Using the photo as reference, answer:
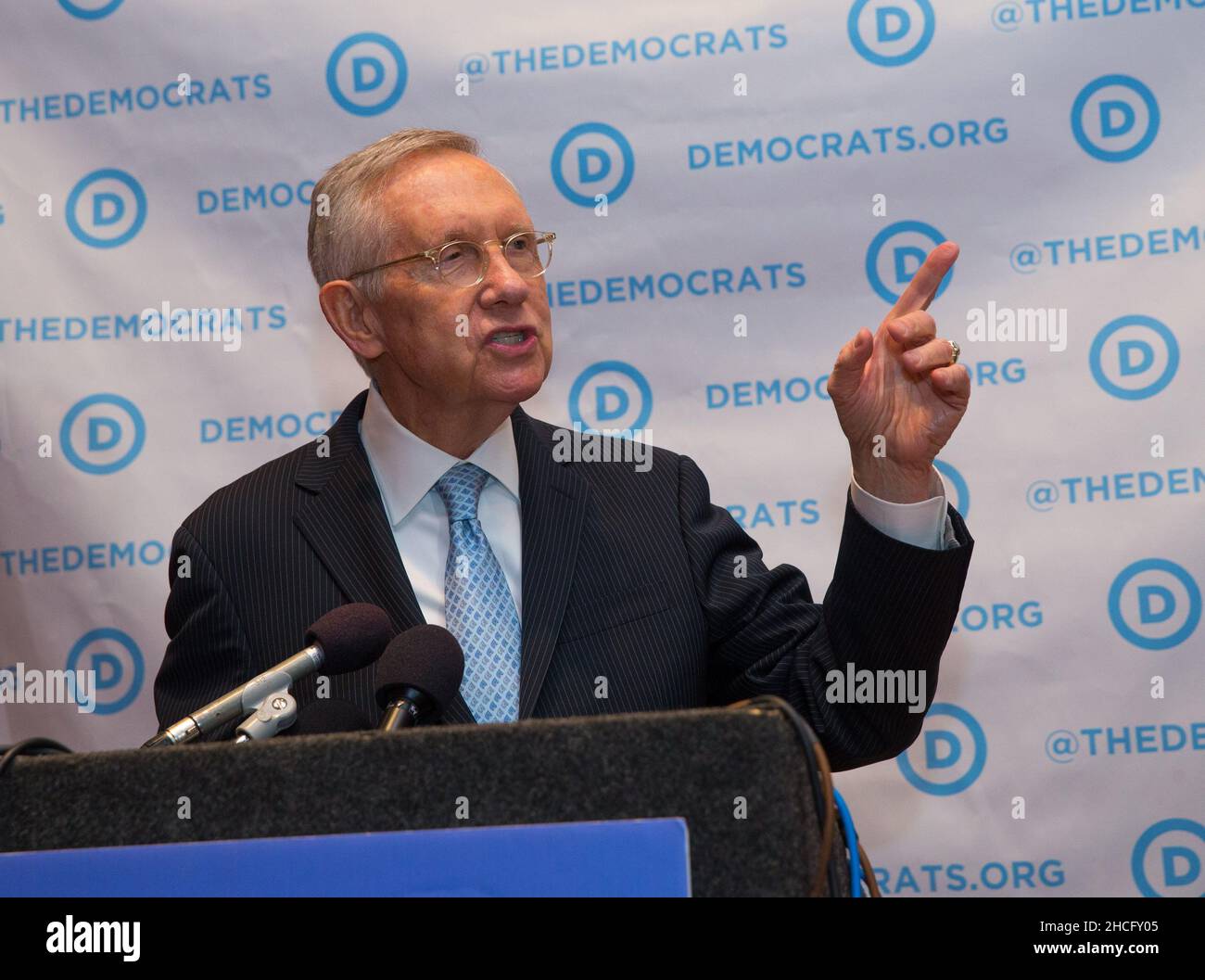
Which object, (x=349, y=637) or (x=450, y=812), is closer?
(x=450, y=812)

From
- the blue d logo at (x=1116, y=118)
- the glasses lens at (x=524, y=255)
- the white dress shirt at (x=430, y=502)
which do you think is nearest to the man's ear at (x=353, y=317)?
the white dress shirt at (x=430, y=502)

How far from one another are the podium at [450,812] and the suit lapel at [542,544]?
0.79 metres

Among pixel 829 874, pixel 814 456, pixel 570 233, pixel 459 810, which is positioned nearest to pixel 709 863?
pixel 829 874

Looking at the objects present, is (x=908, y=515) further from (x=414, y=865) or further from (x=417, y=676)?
(x=414, y=865)

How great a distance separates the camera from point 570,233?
3.16 m

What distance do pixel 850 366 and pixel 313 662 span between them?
91cm

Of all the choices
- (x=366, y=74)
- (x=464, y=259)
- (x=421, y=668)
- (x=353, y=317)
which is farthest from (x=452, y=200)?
(x=421, y=668)

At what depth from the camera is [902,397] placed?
6.38ft

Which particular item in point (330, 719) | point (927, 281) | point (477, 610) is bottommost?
point (330, 719)

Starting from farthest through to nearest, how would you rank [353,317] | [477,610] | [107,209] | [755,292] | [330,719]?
[107,209] → [755,292] → [353,317] → [477,610] → [330,719]

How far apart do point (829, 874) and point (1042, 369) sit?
209 cm

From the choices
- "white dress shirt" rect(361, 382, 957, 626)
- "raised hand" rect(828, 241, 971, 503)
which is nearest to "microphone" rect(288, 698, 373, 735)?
"white dress shirt" rect(361, 382, 957, 626)

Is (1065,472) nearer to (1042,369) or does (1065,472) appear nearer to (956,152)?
(1042,369)

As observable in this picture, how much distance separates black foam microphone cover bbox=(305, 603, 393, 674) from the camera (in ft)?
4.59
